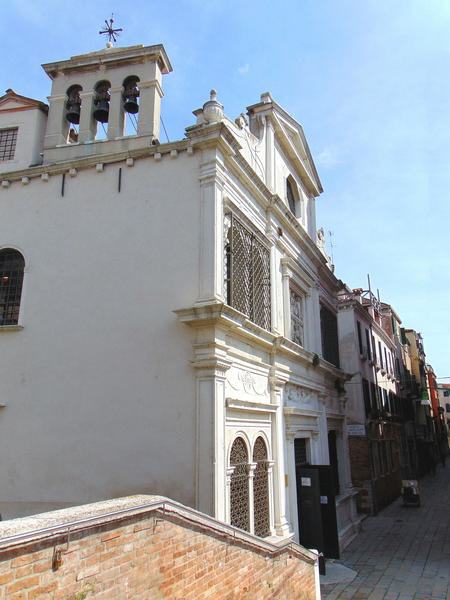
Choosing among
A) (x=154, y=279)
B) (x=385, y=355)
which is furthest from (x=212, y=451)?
(x=385, y=355)

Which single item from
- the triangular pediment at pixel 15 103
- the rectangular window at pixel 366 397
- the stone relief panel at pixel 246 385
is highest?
the triangular pediment at pixel 15 103

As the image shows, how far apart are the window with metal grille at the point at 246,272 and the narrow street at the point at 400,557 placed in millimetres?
5874

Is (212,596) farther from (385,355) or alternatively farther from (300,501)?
(385,355)

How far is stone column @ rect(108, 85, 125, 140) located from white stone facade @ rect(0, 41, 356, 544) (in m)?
0.10

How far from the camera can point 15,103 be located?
1171cm

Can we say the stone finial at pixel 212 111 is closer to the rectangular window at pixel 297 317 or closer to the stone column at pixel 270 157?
the stone column at pixel 270 157

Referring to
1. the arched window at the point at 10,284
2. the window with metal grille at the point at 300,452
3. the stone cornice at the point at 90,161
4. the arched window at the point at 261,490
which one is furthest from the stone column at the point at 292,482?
the stone cornice at the point at 90,161

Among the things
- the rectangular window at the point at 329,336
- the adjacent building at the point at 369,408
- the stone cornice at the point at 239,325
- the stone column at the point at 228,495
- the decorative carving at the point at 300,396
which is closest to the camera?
the stone column at the point at 228,495

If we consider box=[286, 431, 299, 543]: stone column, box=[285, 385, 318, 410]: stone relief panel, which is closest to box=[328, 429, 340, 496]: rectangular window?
box=[285, 385, 318, 410]: stone relief panel

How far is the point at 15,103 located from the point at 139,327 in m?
6.98

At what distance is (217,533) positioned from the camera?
561 cm

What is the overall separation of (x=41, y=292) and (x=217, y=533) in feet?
19.7

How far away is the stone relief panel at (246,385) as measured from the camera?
8773 millimetres

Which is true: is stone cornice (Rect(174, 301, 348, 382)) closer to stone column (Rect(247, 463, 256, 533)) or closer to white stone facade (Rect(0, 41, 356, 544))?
white stone facade (Rect(0, 41, 356, 544))
